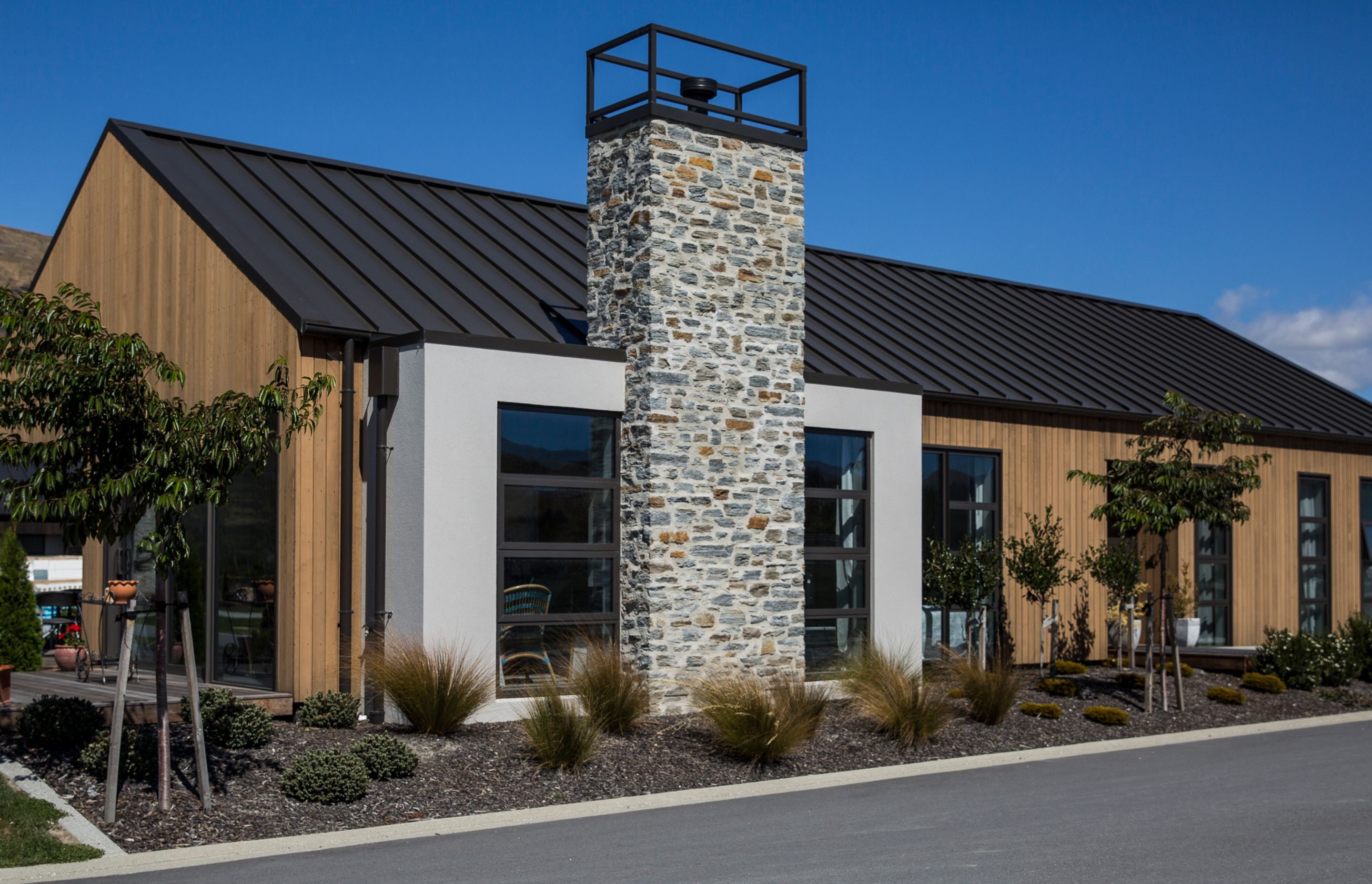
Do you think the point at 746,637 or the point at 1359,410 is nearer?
the point at 746,637

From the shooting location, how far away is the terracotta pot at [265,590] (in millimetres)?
13039

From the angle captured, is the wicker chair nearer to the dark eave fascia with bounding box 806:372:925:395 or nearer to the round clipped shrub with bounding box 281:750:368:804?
the round clipped shrub with bounding box 281:750:368:804

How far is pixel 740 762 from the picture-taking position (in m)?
11.7

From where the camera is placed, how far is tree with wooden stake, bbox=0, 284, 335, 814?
884 centimetres

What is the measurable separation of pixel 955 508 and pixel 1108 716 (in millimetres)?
4124

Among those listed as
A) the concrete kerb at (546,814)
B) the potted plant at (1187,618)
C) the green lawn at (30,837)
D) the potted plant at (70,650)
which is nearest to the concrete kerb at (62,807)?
the green lawn at (30,837)

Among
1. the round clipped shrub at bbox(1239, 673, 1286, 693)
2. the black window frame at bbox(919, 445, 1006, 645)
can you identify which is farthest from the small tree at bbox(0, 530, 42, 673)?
the round clipped shrub at bbox(1239, 673, 1286, 693)

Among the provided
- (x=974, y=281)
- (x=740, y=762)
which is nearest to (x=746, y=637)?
(x=740, y=762)

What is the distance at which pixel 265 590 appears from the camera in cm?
1314

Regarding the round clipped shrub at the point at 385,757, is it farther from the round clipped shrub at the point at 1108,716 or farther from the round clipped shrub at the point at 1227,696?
the round clipped shrub at the point at 1227,696

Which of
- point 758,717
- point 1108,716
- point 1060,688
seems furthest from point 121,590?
point 1060,688

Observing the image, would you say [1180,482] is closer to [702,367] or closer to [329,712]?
[702,367]

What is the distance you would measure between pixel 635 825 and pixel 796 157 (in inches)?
320

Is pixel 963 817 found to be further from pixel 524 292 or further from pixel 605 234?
→ pixel 524 292
